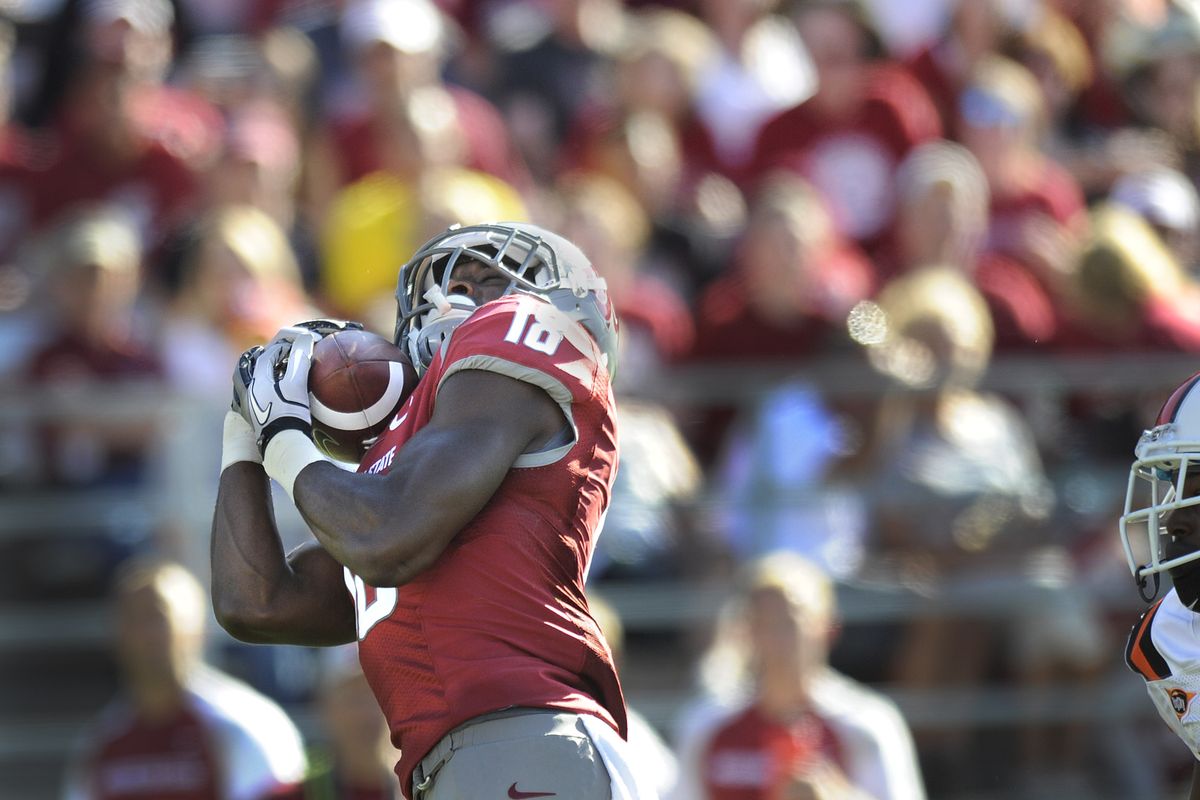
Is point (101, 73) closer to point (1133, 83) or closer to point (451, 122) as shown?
point (451, 122)

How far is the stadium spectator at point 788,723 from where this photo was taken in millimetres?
6336

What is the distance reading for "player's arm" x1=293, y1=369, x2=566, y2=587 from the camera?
322 centimetres

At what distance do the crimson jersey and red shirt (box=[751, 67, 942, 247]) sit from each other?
16.2 feet

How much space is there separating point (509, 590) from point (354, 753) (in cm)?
294

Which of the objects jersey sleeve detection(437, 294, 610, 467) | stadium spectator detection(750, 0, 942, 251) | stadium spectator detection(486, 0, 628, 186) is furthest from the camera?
stadium spectator detection(486, 0, 628, 186)

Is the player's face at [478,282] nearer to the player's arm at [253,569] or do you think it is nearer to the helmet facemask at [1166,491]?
the player's arm at [253,569]

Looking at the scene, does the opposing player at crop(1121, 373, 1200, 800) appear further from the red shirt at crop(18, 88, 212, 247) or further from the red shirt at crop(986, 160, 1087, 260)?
the red shirt at crop(18, 88, 212, 247)

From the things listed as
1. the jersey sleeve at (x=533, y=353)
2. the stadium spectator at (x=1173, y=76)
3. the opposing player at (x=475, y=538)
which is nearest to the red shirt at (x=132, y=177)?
the stadium spectator at (x=1173, y=76)

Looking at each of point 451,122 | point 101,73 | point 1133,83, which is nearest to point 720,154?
point 451,122

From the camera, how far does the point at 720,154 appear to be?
875 centimetres

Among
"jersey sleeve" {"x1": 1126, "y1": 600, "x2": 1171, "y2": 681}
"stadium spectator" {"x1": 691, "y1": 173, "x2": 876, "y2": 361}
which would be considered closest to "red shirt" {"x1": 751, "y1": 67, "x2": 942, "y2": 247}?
"stadium spectator" {"x1": 691, "y1": 173, "x2": 876, "y2": 361}

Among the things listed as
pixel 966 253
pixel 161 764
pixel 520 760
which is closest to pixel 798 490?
pixel 966 253

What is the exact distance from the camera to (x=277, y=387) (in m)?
3.53

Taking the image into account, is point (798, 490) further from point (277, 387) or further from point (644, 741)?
point (277, 387)
